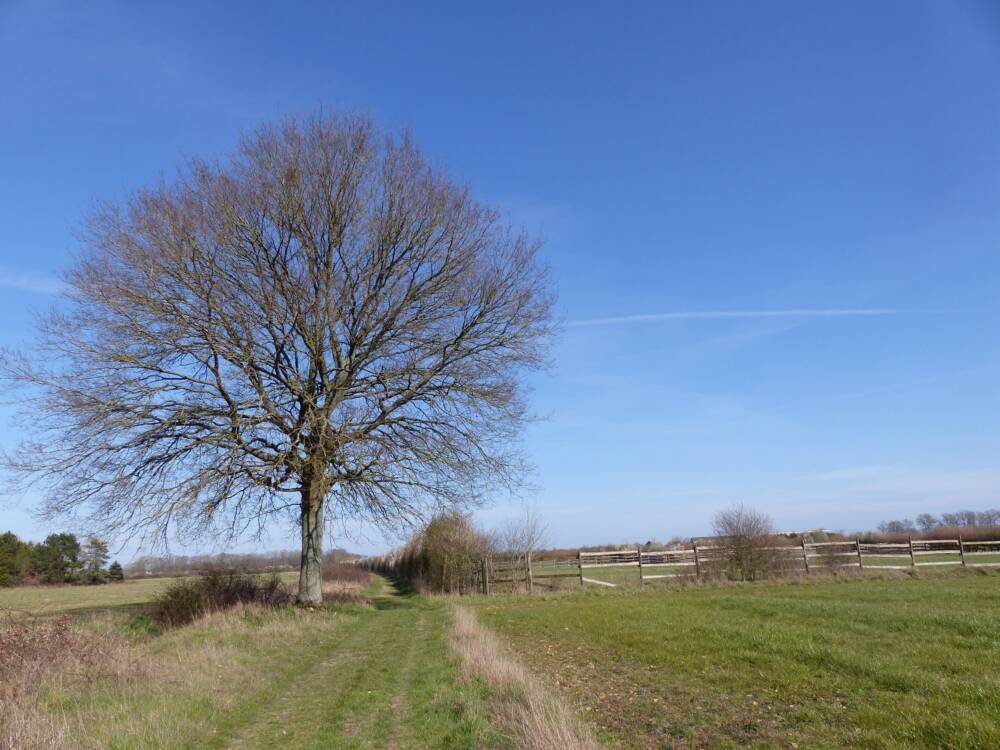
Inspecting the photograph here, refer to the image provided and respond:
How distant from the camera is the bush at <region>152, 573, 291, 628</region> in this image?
16.5m

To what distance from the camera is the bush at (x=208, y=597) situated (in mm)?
16516

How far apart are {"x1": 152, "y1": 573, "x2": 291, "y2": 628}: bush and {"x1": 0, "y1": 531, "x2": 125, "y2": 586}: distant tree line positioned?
3699 cm

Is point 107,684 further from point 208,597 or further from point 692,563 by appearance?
point 692,563

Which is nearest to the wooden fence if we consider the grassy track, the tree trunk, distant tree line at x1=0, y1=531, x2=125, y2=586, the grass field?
the tree trunk

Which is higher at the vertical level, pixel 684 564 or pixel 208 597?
pixel 208 597

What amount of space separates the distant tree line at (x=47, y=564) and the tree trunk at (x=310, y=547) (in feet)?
126

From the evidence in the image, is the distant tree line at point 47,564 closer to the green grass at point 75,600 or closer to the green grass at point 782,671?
the green grass at point 75,600

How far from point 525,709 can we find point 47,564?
204 feet

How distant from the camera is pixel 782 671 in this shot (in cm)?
891

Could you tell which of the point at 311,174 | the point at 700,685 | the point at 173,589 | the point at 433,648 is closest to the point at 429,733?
the point at 700,685

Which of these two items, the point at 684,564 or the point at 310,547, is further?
the point at 684,564

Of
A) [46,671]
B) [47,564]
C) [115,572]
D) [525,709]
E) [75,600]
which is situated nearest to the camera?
[525,709]

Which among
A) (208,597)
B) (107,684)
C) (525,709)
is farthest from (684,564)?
(107,684)

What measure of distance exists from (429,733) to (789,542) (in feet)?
92.8
